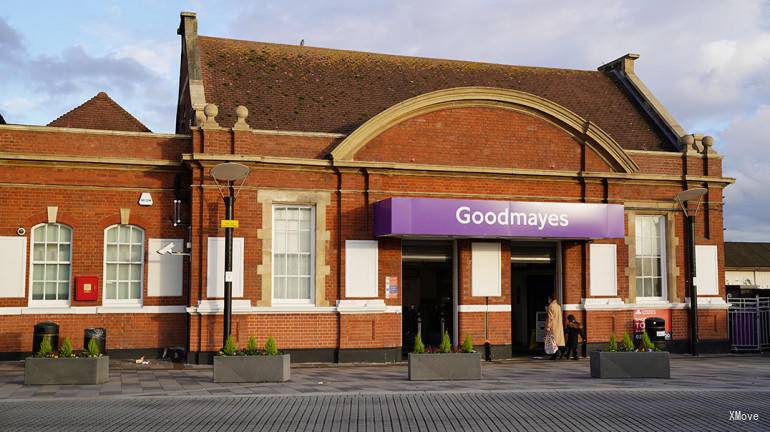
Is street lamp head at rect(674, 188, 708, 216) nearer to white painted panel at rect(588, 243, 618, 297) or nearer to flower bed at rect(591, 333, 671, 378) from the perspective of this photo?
white painted panel at rect(588, 243, 618, 297)

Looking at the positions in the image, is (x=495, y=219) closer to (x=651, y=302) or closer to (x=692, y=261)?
(x=651, y=302)

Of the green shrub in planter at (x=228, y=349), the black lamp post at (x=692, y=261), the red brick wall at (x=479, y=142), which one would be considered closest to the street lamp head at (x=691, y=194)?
the black lamp post at (x=692, y=261)

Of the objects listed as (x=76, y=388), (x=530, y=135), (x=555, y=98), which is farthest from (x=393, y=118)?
(x=76, y=388)

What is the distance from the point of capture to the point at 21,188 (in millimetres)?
20469

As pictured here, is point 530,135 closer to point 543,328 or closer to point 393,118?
point 393,118

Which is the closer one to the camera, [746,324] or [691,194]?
[691,194]

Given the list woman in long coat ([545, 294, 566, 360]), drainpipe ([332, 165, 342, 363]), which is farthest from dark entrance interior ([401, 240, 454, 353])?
woman in long coat ([545, 294, 566, 360])

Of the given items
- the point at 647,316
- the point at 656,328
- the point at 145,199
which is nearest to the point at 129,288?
the point at 145,199

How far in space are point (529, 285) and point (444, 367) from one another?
→ 962 cm

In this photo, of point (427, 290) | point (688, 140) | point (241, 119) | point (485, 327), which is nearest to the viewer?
point (241, 119)

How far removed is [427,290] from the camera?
27188 millimetres

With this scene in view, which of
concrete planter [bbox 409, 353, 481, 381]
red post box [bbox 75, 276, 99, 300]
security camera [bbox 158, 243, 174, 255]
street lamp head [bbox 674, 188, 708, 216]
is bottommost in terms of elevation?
concrete planter [bbox 409, 353, 481, 381]

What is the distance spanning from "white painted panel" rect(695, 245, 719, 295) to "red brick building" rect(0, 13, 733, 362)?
0.15 ft

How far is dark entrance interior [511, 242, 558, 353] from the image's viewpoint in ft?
76.7
